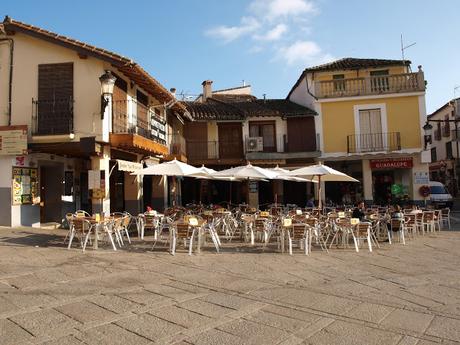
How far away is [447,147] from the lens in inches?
1492

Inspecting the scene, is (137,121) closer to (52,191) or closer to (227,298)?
(52,191)

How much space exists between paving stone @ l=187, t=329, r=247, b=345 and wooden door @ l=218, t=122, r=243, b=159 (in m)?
19.3

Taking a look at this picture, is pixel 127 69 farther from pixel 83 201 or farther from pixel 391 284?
pixel 391 284

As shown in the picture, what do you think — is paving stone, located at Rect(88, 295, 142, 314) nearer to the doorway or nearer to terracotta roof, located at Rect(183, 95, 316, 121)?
the doorway

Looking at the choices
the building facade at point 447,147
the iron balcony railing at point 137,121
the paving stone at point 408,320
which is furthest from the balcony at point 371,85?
the paving stone at point 408,320

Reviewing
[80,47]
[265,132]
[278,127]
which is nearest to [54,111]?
[80,47]

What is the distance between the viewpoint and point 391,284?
6.52 metres

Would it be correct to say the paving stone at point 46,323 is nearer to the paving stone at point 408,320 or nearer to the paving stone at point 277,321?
the paving stone at point 277,321

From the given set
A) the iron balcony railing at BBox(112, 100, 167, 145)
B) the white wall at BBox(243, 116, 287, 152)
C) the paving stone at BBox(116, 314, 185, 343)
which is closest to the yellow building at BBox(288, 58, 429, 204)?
the white wall at BBox(243, 116, 287, 152)

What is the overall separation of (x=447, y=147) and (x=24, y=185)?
120 feet

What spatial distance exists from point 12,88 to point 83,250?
22.3 feet

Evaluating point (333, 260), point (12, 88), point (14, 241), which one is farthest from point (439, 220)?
point (12, 88)

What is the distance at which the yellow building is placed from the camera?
22.0 meters

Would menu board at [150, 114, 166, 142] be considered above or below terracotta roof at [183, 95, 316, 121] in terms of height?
below
